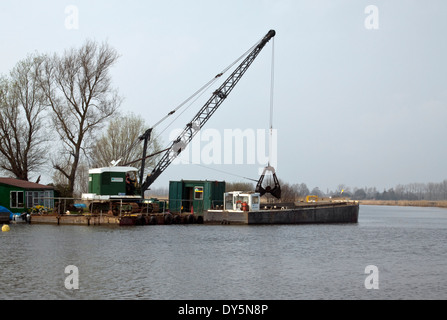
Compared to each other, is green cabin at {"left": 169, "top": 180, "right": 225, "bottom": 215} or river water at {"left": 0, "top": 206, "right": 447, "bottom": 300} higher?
green cabin at {"left": 169, "top": 180, "right": 225, "bottom": 215}

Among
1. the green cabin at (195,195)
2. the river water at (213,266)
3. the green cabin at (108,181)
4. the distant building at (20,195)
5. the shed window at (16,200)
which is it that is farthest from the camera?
the green cabin at (195,195)

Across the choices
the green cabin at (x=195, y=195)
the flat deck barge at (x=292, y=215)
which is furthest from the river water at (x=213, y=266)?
the green cabin at (x=195, y=195)

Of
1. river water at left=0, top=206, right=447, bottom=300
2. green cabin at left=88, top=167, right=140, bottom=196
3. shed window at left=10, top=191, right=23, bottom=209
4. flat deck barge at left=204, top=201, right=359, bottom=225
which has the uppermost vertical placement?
green cabin at left=88, top=167, right=140, bottom=196

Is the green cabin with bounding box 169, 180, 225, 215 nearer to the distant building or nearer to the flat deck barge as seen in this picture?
the flat deck barge

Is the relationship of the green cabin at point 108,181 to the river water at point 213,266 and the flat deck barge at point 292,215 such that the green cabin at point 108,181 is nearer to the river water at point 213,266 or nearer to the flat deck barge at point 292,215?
the flat deck barge at point 292,215

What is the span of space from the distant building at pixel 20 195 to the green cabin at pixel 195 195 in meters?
13.7

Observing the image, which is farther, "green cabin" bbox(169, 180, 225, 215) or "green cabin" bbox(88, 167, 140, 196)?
"green cabin" bbox(169, 180, 225, 215)

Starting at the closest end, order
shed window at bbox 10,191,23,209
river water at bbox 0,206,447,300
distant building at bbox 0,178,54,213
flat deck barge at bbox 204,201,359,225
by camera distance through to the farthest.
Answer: river water at bbox 0,206,447,300 < distant building at bbox 0,178,54,213 < shed window at bbox 10,191,23,209 < flat deck barge at bbox 204,201,359,225

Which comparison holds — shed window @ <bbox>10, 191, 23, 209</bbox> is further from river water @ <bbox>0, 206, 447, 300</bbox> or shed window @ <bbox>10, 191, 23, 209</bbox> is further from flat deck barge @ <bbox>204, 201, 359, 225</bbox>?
flat deck barge @ <bbox>204, 201, 359, 225</bbox>

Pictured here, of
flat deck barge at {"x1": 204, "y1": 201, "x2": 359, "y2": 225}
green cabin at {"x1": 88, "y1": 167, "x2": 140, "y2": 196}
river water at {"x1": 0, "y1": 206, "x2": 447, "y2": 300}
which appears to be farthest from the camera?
flat deck barge at {"x1": 204, "y1": 201, "x2": 359, "y2": 225}

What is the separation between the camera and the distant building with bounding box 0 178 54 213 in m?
55.8

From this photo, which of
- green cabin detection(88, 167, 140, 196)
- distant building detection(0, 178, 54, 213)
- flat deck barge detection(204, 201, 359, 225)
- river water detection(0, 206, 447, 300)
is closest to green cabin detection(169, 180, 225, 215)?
flat deck barge detection(204, 201, 359, 225)

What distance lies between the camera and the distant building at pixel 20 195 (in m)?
55.8

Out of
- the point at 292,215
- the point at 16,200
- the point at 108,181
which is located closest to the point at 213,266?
the point at 108,181
